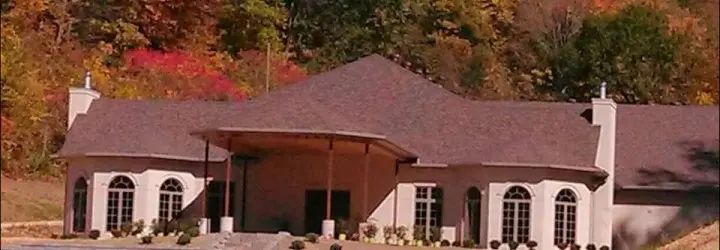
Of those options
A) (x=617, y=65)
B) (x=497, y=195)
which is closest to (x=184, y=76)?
(x=617, y=65)

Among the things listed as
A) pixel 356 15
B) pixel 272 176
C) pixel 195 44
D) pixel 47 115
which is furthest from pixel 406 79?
pixel 356 15

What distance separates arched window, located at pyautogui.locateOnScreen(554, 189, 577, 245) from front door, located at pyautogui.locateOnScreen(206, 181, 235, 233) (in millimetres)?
8037

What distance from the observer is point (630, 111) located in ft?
127

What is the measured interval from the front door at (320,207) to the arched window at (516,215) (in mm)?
4018

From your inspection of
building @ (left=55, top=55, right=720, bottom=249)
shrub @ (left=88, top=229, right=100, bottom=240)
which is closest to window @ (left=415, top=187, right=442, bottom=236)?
building @ (left=55, top=55, right=720, bottom=249)

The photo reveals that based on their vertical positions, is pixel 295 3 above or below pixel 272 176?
above

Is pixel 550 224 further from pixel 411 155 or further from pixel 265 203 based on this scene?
pixel 265 203

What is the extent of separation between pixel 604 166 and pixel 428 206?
14.6ft

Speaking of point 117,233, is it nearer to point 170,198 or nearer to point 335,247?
point 170,198

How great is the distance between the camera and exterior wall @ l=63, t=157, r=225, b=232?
3512 centimetres

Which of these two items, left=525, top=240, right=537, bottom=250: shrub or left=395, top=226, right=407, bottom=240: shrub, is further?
left=395, top=226, right=407, bottom=240: shrub

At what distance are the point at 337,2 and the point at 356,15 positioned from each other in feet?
3.46

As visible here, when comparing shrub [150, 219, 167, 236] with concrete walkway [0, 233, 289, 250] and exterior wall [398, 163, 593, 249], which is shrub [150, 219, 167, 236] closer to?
concrete walkway [0, 233, 289, 250]

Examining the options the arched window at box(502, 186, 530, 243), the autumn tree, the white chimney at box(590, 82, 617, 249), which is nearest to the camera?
the arched window at box(502, 186, 530, 243)
